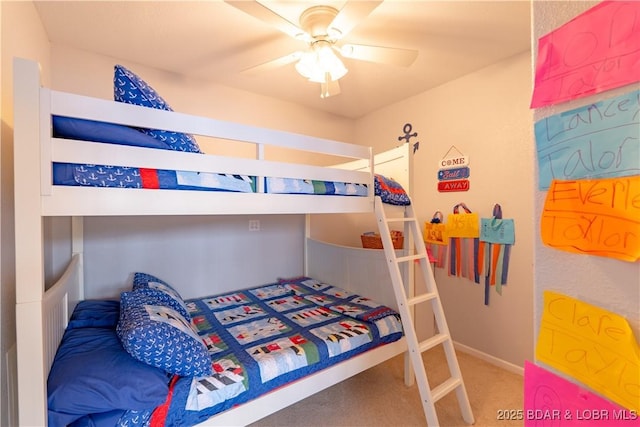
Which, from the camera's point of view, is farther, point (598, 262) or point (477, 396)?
point (477, 396)

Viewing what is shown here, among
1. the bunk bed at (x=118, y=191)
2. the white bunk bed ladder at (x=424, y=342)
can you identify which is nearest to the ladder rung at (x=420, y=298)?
the white bunk bed ladder at (x=424, y=342)

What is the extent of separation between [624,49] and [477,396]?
2372mm

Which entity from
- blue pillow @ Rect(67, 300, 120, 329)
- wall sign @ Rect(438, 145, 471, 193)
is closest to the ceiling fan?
wall sign @ Rect(438, 145, 471, 193)

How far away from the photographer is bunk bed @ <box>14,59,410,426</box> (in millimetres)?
917

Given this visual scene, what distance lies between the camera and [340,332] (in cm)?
180

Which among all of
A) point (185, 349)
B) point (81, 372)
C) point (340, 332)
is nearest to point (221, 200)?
point (185, 349)

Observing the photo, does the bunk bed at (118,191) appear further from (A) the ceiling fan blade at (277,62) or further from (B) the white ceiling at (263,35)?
(B) the white ceiling at (263,35)

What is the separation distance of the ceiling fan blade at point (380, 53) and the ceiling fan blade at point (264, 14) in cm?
31

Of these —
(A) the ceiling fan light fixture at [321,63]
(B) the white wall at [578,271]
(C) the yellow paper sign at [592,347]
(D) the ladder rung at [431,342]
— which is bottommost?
(D) the ladder rung at [431,342]

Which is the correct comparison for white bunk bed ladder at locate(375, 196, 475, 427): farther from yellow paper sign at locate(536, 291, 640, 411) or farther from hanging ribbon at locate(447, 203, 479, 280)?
yellow paper sign at locate(536, 291, 640, 411)

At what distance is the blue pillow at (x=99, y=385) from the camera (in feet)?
3.51

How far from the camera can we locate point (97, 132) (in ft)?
3.42

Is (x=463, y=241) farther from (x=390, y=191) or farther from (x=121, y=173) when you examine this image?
(x=121, y=173)

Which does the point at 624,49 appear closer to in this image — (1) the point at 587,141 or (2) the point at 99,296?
(1) the point at 587,141
